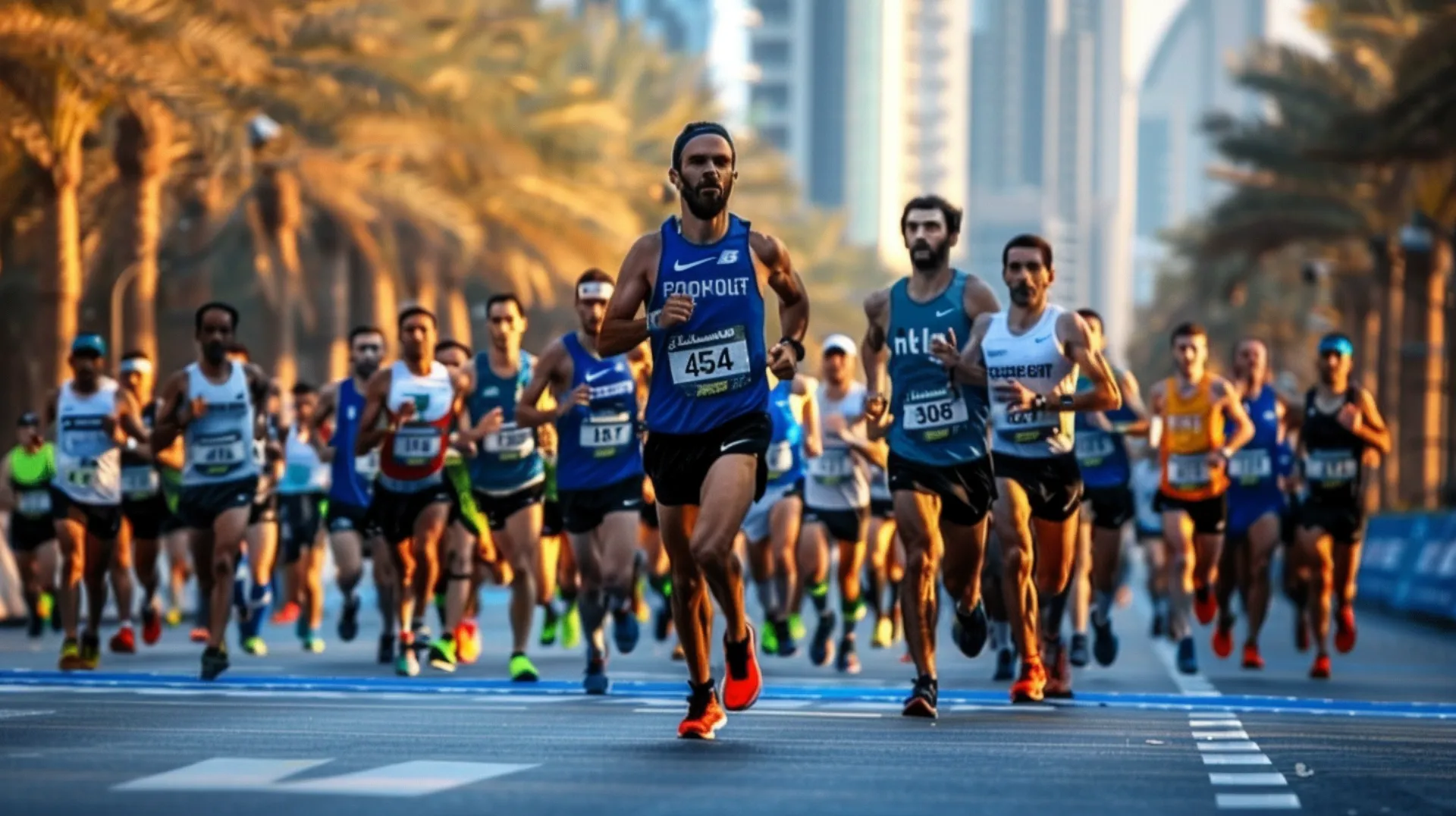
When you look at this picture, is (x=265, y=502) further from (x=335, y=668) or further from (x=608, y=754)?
(x=608, y=754)

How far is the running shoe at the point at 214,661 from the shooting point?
1619 cm

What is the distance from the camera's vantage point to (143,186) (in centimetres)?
3328

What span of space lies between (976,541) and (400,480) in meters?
4.81

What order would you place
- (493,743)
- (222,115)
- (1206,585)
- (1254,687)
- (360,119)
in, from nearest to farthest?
1. (493,743)
2. (1254,687)
3. (1206,585)
4. (222,115)
5. (360,119)

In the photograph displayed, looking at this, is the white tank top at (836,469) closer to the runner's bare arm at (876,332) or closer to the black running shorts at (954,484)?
the runner's bare arm at (876,332)

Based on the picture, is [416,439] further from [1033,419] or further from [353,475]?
[1033,419]

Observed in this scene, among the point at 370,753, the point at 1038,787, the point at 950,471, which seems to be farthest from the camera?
the point at 950,471

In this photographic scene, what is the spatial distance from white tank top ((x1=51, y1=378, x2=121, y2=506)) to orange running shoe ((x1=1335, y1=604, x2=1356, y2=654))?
25.1 feet

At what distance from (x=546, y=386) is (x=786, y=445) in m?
3.68

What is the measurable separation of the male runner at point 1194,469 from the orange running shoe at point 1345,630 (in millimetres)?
1062

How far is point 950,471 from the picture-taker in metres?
13.4

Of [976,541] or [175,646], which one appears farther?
[175,646]

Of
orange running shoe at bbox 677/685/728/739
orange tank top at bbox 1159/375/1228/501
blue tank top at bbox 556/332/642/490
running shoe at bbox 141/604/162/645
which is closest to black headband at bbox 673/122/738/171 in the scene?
orange running shoe at bbox 677/685/728/739

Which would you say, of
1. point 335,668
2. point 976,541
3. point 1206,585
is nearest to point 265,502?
point 335,668
